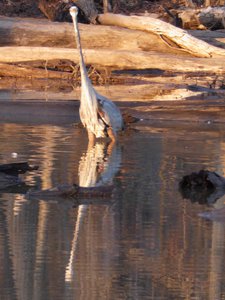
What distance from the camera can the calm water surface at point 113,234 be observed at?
558 cm

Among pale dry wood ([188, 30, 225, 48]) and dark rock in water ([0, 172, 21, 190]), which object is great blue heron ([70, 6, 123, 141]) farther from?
pale dry wood ([188, 30, 225, 48])

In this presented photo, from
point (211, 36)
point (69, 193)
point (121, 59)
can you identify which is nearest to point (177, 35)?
point (121, 59)

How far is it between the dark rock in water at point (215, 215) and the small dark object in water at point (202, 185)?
0.81 metres

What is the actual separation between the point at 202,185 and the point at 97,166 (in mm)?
1769

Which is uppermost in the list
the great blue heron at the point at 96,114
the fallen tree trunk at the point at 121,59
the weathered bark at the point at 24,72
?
the great blue heron at the point at 96,114

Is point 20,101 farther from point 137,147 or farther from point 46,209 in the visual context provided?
point 46,209

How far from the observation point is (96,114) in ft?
40.3

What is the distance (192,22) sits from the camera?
2442cm

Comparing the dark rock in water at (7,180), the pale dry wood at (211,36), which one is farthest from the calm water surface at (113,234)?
the pale dry wood at (211,36)

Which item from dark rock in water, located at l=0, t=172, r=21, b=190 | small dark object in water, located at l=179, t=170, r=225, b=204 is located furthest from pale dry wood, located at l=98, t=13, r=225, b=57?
dark rock in water, located at l=0, t=172, r=21, b=190

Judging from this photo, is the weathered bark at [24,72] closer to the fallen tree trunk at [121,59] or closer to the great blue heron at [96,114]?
the fallen tree trunk at [121,59]

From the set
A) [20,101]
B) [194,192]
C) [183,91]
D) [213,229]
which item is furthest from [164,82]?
[213,229]

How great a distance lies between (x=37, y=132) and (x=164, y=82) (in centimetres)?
713

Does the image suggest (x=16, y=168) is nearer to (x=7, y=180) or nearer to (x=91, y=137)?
(x=7, y=180)
